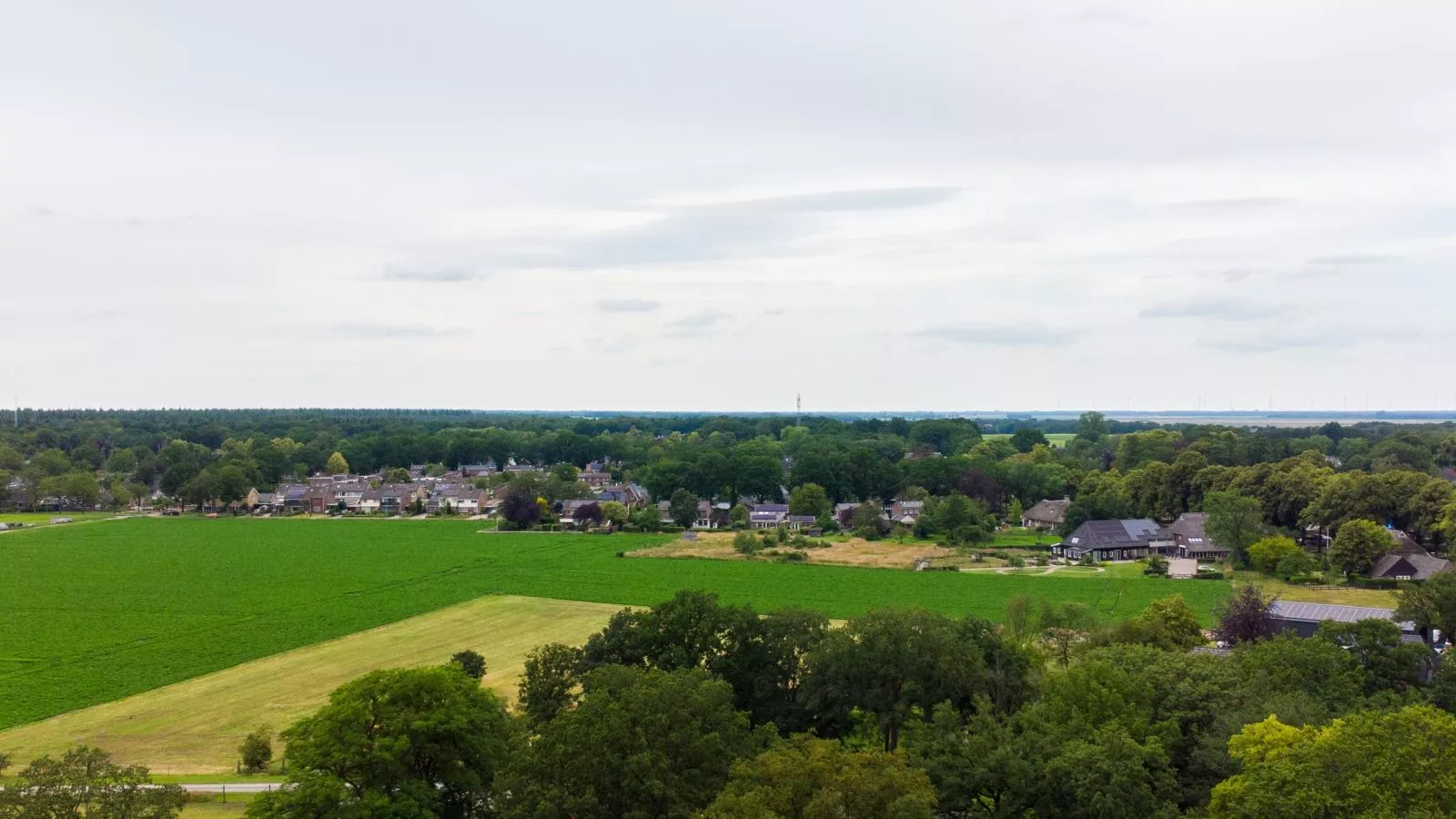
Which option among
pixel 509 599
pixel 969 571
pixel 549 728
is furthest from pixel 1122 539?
pixel 549 728

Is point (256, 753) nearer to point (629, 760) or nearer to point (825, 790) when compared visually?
point (629, 760)

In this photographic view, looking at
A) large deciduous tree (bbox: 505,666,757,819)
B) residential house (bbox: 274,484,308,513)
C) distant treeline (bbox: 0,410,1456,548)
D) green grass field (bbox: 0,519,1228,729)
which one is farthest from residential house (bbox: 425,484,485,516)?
large deciduous tree (bbox: 505,666,757,819)

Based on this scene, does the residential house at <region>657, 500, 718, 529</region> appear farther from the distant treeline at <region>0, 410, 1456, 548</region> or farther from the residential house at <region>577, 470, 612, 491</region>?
the residential house at <region>577, 470, 612, 491</region>

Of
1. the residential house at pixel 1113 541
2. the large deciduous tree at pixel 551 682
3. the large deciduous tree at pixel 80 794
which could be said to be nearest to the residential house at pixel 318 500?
the residential house at pixel 1113 541

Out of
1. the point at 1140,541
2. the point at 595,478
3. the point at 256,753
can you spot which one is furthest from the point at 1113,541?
the point at 595,478

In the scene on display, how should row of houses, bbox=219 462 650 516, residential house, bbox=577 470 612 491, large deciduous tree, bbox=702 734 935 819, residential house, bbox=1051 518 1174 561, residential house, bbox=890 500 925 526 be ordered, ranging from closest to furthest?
large deciduous tree, bbox=702 734 935 819
residential house, bbox=1051 518 1174 561
residential house, bbox=890 500 925 526
row of houses, bbox=219 462 650 516
residential house, bbox=577 470 612 491

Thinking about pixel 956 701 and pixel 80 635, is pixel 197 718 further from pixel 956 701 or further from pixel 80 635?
pixel 956 701
